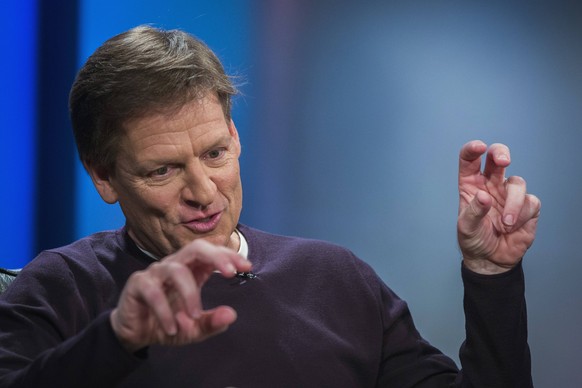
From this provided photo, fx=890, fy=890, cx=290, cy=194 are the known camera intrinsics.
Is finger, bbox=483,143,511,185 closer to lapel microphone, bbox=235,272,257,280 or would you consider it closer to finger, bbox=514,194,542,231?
finger, bbox=514,194,542,231

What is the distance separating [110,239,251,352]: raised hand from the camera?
1088 millimetres

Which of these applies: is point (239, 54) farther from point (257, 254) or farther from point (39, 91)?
point (257, 254)

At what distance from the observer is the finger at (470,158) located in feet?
4.72

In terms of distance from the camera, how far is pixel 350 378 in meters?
1.68

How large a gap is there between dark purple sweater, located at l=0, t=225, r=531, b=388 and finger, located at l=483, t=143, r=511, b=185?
16 cm

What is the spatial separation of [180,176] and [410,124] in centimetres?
123

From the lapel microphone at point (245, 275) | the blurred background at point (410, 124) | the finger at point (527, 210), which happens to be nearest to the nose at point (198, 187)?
the lapel microphone at point (245, 275)

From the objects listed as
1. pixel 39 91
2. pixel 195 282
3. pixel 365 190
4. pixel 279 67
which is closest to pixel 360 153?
pixel 365 190

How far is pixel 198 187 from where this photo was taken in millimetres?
1621

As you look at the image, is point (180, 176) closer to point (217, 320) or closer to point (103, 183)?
point (103, 183)

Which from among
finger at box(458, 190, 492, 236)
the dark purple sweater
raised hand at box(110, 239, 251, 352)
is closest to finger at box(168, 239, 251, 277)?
raised hand at box(110, 239, 251, 352)

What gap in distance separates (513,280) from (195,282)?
0.60 m

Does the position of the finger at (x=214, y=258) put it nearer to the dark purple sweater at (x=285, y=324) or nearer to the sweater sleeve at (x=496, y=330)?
the dark purple sweater at (x=285, y=324)

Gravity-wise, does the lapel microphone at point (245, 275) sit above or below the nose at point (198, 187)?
below
